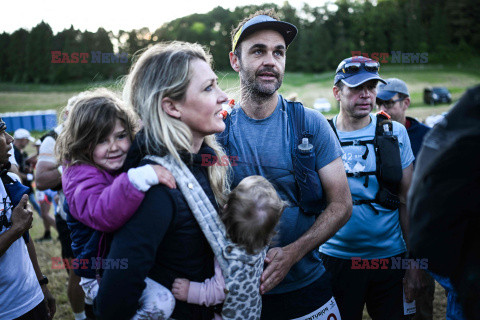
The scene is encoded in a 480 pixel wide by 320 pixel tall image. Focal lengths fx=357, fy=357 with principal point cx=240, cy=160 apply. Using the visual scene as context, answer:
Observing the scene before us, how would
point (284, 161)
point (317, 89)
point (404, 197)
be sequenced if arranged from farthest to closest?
point (317, 89), point (404, 197), point (284, 161)

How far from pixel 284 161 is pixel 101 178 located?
47.6 inches

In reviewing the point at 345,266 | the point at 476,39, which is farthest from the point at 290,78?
the point at 345,266

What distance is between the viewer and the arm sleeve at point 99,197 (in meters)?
1.53

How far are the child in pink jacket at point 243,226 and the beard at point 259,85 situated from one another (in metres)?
0.93

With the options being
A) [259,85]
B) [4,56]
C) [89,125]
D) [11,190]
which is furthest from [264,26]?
[4,56]

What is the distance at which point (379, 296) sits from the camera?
10.9 feet

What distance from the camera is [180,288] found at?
1646 mm

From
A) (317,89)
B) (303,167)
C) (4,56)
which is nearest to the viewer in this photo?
(303,167)

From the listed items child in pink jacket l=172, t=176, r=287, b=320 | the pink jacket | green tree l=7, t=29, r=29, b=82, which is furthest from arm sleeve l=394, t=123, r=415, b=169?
green tree l=7, t=29, r=29, b=82

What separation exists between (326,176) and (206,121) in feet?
3.40

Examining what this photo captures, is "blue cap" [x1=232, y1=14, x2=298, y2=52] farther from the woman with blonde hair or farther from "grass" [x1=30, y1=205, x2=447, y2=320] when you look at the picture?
"grass" [x1=30, y1=205, x2=447, y2=320]

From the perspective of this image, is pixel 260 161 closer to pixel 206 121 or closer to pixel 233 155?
pixel 233 155

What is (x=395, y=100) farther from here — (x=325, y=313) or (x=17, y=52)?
(x=17, y=52)

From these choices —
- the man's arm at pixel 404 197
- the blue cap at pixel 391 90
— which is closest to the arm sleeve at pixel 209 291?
the man's arm at pixel 404 197
